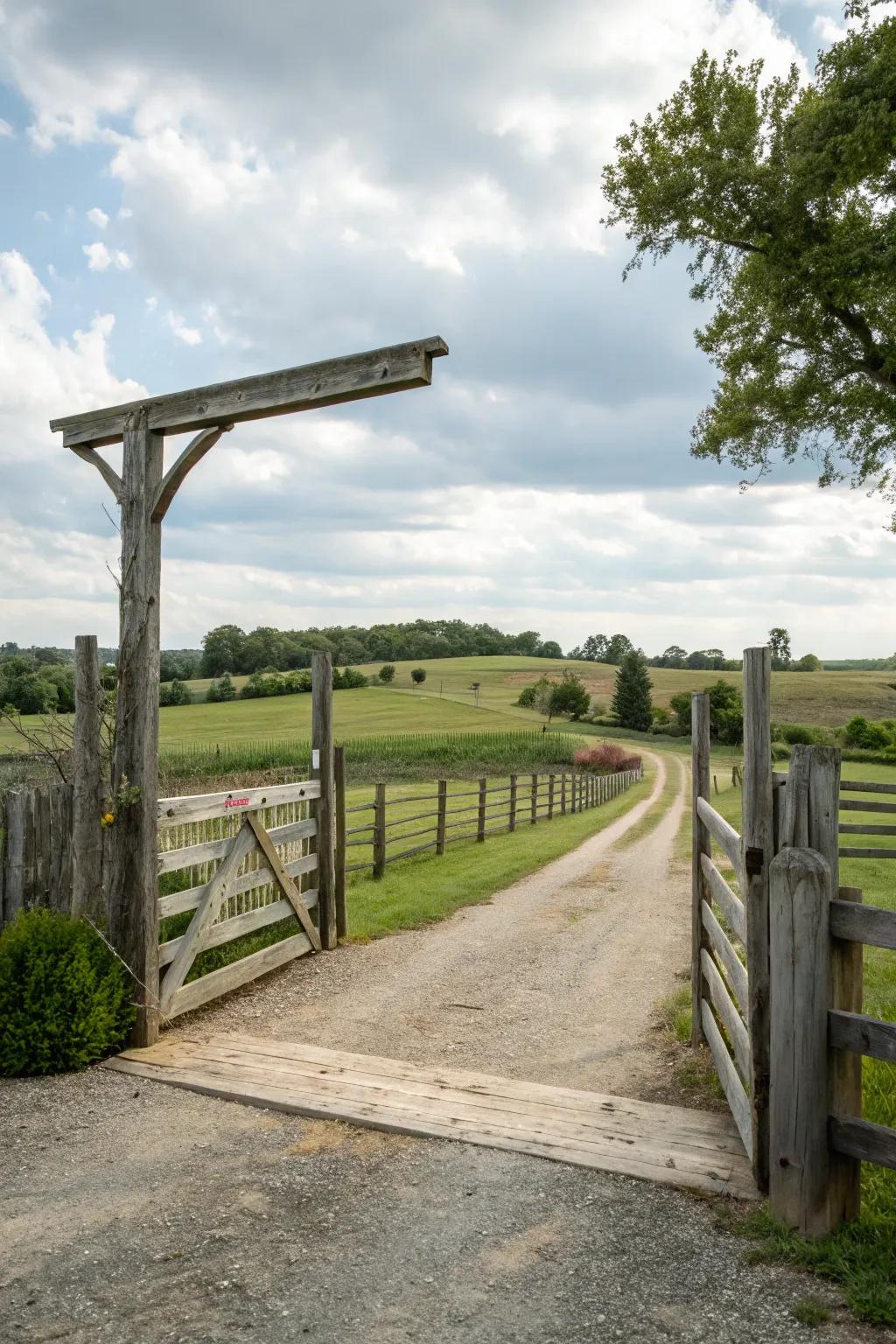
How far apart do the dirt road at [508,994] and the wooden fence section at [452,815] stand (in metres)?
1.31

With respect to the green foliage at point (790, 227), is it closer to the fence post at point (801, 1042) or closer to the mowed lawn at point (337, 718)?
the fence post at point (801, 1042)

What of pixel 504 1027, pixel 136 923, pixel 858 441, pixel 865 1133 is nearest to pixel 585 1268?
pixel 865 1133

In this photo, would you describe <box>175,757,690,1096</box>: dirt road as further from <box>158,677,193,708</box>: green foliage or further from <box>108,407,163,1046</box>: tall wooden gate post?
<box>158,677,193,708</box>: green foliage

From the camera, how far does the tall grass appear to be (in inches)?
1266

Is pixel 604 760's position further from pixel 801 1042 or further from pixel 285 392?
pixel 801 1042

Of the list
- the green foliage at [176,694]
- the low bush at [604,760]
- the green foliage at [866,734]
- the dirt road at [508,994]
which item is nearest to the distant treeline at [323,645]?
the green foliage at [176,694]

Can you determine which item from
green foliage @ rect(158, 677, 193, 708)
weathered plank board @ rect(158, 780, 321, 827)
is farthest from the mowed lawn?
weathered plank board @ rect(158, 780, 321, 827)

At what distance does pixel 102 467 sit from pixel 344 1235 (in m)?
4.75

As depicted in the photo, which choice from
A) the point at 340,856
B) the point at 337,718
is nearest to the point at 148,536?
the point at 340,856

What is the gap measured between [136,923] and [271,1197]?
231 centimetres

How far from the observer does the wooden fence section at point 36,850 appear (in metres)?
5.73

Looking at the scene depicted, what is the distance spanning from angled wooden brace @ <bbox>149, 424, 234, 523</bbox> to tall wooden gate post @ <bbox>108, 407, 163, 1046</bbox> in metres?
0.04

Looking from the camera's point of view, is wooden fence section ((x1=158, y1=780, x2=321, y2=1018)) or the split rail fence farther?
Answer: wooden fence section ((x1=158, y1=780, x2=321, y2=1018))

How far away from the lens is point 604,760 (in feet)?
141
